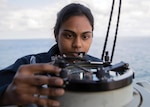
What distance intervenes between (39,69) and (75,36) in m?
0.44

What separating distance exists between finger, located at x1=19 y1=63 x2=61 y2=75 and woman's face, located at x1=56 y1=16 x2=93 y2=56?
1.30ft

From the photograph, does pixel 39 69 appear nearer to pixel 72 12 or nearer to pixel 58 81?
pixel 58 81

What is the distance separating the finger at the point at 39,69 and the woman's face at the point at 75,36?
1.30 feet

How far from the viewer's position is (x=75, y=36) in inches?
34.3

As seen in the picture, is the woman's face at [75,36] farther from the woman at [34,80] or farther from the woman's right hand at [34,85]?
the woman's right hand at [34,85]

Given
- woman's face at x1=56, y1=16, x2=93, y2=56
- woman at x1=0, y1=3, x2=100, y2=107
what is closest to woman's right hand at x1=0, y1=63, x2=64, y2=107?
woman at x1=0, y1=3, x2=100, y2=107

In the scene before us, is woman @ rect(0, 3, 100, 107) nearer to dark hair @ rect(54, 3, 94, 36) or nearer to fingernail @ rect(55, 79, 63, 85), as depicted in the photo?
fingernail @ rect(55, 79, 63, 85)

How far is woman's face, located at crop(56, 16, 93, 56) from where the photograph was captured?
857 mm

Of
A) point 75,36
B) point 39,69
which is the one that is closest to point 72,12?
point 75,36

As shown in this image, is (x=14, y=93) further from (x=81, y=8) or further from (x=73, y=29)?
(x=81, y=8)

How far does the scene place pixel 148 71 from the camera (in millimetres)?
4660

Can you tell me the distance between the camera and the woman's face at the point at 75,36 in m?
0.86

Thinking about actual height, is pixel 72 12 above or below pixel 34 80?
above

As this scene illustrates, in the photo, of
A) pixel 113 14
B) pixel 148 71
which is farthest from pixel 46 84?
pixel 148 71
